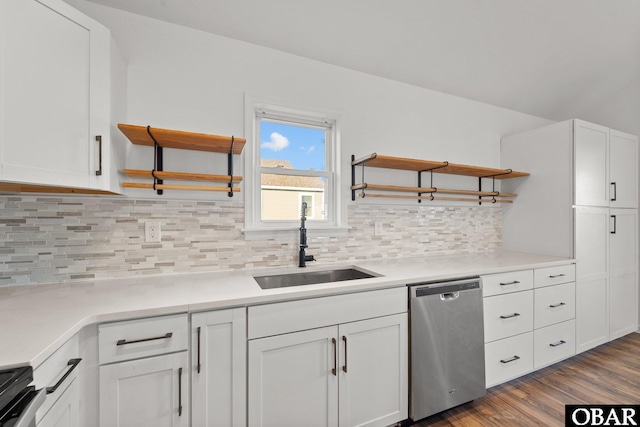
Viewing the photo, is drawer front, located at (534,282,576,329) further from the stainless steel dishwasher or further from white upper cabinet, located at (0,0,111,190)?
white upper cabinet, located at (0,0,111,190)

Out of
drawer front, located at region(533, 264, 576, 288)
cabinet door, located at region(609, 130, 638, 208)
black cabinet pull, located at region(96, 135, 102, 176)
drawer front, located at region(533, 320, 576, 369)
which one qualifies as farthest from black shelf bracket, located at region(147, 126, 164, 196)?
cabinet door, located at region(609, 130, 638, 208)

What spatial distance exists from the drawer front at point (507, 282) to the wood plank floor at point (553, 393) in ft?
2.39

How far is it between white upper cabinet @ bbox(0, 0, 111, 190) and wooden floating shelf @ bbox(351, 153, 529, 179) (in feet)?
5.24

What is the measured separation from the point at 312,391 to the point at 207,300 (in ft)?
2.37

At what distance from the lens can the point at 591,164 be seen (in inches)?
97.0

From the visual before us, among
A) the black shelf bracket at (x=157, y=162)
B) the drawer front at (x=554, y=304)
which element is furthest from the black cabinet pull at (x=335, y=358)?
the drawer front at (x=554, y=304)

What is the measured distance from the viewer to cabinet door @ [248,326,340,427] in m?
1.26

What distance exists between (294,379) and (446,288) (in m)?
1.05

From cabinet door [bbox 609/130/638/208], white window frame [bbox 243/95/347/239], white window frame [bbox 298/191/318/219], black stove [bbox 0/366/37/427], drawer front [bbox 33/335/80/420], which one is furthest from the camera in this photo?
cabinet door [bbox 609/130/638/208]

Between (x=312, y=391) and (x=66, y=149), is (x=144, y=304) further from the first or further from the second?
(x=312, y=391)

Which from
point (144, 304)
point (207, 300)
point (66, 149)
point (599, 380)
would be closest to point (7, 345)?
point (144, 304)

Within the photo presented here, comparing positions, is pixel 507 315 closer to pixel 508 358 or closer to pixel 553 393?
pixel 508 358

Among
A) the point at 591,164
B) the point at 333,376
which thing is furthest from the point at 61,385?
the point at 591,164

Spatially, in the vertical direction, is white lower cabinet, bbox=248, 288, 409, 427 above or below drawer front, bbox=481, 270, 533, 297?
below
